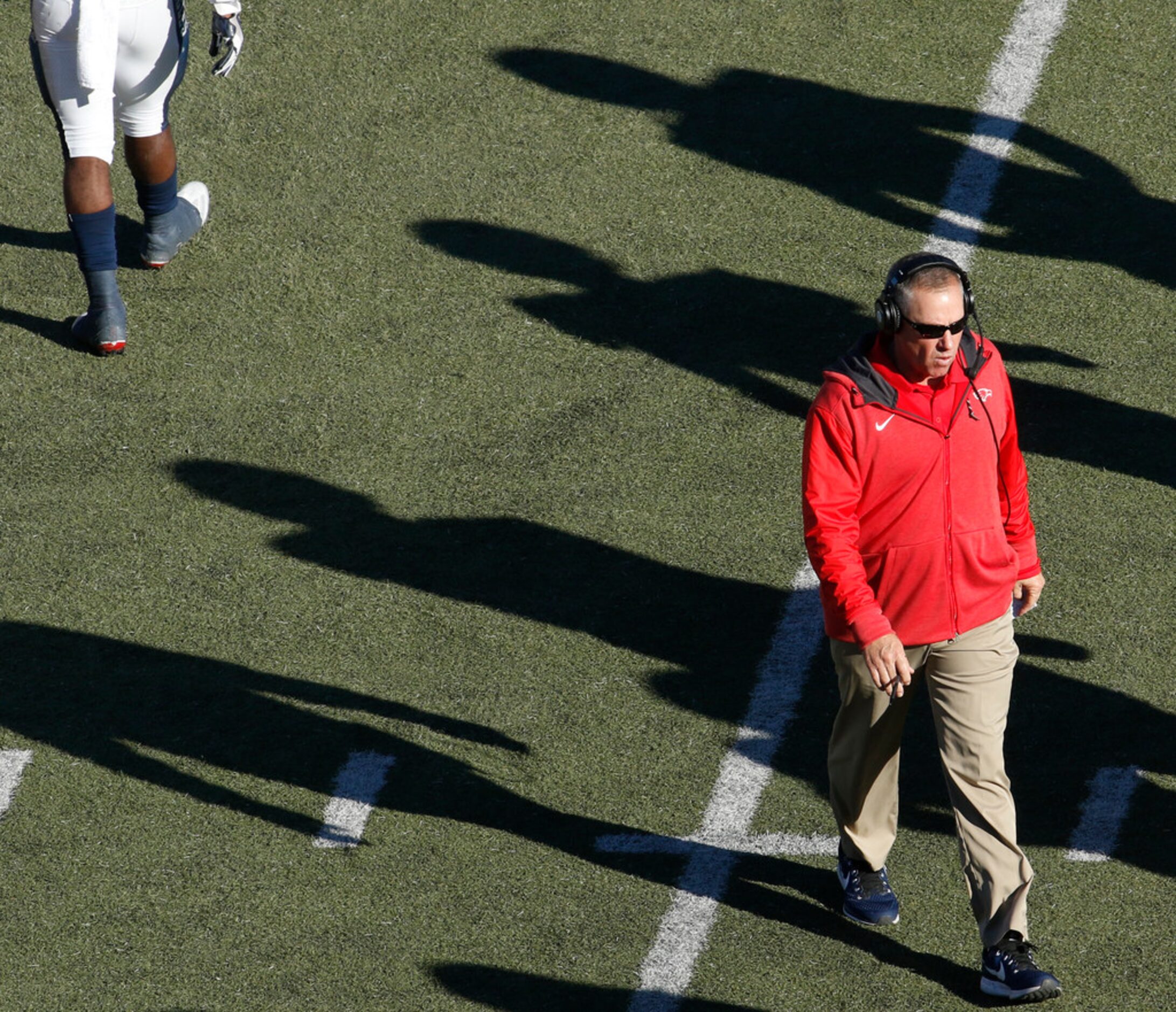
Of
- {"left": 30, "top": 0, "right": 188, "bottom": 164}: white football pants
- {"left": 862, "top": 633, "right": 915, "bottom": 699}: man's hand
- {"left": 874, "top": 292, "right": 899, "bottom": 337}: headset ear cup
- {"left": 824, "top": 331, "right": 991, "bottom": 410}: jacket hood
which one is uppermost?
{"left": 874, "top": 292, "right": 899, "bottom": 337}: headset ear cup

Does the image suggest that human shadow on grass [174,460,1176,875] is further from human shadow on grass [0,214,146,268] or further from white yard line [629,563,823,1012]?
human shadow on grass [0,214,146,268]

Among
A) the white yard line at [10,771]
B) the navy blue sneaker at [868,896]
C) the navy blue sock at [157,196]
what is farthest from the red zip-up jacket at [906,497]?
the navy blue sock at [157,196]

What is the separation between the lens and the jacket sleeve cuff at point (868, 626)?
166 inches

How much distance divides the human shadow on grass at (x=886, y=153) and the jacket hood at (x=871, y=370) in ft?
11.0

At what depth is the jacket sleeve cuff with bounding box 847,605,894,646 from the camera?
13.9ft

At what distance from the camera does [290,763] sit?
5.52 meters

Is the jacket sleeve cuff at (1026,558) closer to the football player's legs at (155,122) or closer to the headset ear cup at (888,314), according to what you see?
the headset ear cup at (888,314)

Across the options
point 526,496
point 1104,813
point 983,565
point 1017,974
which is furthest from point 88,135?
point 1017,974

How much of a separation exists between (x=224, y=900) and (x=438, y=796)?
76 centimetres

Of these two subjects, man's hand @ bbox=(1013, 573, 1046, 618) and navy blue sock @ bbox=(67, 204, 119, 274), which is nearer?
man's hand @ bbox=(1013, 573, 1046, 618)

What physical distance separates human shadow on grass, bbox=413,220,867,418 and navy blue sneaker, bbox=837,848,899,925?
2.53 meters

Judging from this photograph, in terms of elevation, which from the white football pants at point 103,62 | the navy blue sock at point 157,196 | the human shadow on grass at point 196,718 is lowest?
the human shadow on grass at point 196,718

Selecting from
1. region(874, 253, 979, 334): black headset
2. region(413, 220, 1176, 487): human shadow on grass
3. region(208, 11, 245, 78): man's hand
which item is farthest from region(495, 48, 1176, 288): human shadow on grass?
region(874, 253, 979, 334): black headset

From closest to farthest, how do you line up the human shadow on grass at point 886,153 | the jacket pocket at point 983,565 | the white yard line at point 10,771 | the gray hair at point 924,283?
1. the gray hair at point 924,283
2. the jacket pocket at point 983,565
3. the white yard line at point 10,771
4. the human shadow on grass at point 886,153
